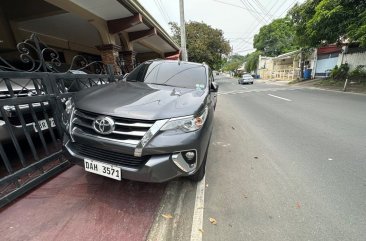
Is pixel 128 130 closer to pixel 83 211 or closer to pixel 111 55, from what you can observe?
pixel 83 211

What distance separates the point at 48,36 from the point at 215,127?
28.6ft

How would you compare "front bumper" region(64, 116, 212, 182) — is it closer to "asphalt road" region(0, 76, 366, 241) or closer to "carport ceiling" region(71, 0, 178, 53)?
"asphalt road" region(0, 76, 366, 241)

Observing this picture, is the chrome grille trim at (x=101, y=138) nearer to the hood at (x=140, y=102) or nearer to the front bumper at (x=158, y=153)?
the front bumper at (x=158, y=153)

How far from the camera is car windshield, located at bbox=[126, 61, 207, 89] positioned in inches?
136

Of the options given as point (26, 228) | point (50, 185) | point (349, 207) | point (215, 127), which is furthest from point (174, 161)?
point (215, 127)

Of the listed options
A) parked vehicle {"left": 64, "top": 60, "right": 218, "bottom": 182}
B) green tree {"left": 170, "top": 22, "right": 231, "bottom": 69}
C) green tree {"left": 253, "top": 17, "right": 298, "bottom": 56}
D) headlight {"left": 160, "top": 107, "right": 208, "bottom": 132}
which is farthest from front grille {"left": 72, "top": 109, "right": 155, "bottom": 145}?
green tree {"left": 253, "top": 17, "right": 298, "bottom": 56}

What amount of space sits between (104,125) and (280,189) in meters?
2.37

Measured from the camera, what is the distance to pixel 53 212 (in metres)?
2.27

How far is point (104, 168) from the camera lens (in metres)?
2.21

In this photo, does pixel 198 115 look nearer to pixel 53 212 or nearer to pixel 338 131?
pixel 53 212

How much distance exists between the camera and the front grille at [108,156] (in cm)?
215

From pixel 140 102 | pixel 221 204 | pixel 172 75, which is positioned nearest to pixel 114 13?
pixel 172 75

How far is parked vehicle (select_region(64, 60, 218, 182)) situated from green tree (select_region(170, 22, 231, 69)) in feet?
80.3

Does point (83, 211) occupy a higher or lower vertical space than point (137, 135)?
lower
